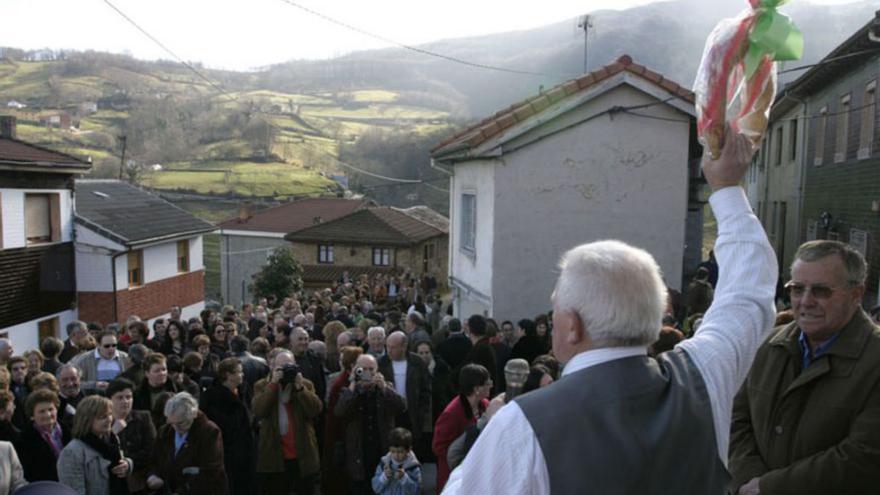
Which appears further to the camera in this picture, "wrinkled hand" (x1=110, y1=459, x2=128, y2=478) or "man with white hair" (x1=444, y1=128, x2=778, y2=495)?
"wrinkled hand" (x1=110, y1=459, x2=128, y2=478)

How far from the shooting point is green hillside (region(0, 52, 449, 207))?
226ft

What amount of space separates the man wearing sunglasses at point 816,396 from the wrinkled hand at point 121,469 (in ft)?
14.6

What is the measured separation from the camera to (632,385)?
5.54ft

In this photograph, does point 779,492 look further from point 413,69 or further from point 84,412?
point 413,69

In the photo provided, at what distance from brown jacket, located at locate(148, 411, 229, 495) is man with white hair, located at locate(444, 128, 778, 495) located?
16.1ft

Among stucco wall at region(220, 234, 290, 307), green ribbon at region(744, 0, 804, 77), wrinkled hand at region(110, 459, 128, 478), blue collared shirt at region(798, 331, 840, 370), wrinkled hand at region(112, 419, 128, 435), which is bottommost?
stucco wall at region(220, 234, 290, 307)

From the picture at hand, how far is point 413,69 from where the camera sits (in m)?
135

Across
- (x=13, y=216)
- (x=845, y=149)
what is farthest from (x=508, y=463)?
(x=13, y=216)

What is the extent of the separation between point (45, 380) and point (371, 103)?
394 ft

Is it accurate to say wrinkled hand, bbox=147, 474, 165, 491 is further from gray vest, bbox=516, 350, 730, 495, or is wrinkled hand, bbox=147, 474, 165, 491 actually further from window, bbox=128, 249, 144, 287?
window, bbox=128, 249, 144, 287

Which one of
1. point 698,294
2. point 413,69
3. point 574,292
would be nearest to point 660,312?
point 574,292

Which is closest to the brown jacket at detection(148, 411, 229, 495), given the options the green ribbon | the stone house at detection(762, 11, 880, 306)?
the green ribbon

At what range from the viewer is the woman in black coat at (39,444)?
5820 mm

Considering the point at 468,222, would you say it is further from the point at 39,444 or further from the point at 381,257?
the point at 381,257
